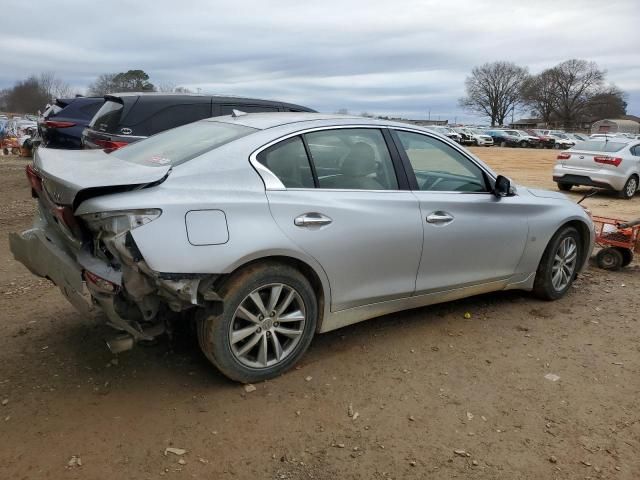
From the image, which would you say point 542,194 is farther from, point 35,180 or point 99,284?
point 35,180

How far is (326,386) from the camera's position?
345cm

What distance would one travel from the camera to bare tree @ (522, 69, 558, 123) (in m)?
97.9

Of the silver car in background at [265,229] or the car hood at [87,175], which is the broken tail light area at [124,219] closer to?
the silver car in background at [265,229]

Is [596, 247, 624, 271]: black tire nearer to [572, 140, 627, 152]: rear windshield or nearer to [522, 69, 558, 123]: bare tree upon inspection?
[572, 140, 627, 152]: rear windshield

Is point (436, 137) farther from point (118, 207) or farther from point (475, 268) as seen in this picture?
point (118, 207)

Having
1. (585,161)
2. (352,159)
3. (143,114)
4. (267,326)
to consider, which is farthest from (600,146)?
(267,326)

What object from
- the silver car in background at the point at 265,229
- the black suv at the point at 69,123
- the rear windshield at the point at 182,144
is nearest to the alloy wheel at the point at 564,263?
the silver car in background at the point at 265,229

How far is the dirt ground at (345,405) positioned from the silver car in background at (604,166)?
1078cm

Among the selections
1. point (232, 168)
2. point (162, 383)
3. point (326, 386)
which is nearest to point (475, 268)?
point (326, 386)

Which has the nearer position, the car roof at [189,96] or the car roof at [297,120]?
the car roof at [297,120]

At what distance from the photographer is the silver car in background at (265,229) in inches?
116

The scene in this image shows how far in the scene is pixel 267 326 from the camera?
3.33 metres

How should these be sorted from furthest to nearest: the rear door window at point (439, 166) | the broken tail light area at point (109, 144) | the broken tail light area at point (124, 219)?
the broken tail light area at point (109, 144)
the rear door window at point (439, 166)
the broken tail light area at point (124, 219)

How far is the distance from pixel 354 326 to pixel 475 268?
1.03 metres
